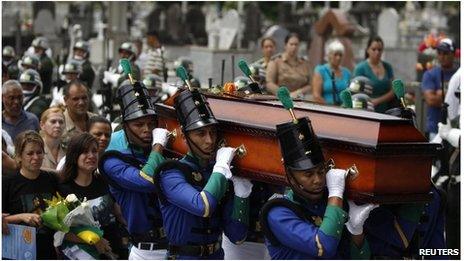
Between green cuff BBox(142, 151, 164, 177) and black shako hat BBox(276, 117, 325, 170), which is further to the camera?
green cuff BBox(142, 151, 164, 177)

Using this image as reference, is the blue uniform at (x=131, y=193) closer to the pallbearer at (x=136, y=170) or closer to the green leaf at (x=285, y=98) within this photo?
the pallbearer at (x=136, y=170)

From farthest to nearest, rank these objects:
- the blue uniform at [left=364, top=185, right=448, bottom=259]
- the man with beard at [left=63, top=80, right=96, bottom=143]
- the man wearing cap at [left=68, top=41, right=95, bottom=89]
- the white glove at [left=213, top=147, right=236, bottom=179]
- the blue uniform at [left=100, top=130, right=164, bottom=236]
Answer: the man wearing cap at [left=68, top=41, right=95, bottom=89] → the man with beard at [left=63, top=80, right=96, bottom=143] → the blue uniform at [left=100, top=130, right=164, bottom=236] → the white glove at [left=213, top=147, right=236, bottom=179] → the blue uniform at [left=364, top=185, right=448, bottom=259]

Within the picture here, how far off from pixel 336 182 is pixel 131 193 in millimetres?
2064

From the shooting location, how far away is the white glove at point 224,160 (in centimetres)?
775

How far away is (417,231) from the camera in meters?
8.16

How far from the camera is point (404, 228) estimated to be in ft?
25.1

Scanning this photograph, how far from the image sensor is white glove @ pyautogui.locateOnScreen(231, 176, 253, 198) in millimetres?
7992

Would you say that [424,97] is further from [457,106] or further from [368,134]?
[368,134]

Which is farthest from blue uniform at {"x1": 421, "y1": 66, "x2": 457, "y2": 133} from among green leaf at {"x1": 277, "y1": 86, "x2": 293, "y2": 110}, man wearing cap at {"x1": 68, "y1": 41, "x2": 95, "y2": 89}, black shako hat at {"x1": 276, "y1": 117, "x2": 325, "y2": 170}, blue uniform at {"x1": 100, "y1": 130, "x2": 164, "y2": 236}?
black shako hat at {"x1": 276, "y1": 117, "x2": 325, "y2": 170}

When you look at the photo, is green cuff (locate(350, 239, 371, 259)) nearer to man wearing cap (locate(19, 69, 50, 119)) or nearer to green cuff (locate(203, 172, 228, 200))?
green cuff (locate(203, 172, 228, 200))

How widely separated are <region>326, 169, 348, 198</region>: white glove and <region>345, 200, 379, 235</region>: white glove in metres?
0.17

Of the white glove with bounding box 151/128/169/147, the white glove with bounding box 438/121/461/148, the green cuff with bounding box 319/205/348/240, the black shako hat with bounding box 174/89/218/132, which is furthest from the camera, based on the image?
the white glove with bounding box 438/121/461/148

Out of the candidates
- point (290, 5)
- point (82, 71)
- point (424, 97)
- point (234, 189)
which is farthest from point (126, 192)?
point (290, 5)

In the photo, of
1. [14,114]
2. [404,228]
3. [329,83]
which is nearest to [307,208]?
[404,228]
